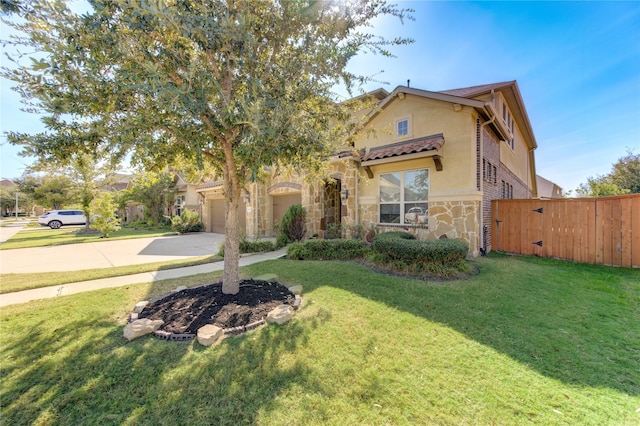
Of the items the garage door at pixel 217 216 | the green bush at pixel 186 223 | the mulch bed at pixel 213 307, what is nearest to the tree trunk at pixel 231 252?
the mulch bed at pixel 213 307

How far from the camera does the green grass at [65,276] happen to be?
5519 mm

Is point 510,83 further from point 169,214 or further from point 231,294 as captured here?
point 169,214

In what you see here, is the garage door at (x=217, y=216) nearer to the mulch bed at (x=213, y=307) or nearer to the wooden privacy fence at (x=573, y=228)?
the mulch bed at (x=213, y=307)

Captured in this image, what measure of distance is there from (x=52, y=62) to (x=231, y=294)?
3838 mm

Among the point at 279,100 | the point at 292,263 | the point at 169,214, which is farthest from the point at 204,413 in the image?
the point at 169,214

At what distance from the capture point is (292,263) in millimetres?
7418

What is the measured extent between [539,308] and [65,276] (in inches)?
408

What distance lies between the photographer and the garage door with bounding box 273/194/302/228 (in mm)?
12743

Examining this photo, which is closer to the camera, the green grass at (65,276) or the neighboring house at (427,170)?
the green grass at (65,276)

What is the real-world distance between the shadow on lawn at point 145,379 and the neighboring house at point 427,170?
14.5 feet

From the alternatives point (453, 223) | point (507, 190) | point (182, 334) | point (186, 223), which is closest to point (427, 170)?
point (453, 223)

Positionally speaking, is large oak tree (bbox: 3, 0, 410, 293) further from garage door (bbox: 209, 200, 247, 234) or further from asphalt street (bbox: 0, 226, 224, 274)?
garage door (bbox: 209, 200, 247, 234)

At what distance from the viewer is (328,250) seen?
319 inches

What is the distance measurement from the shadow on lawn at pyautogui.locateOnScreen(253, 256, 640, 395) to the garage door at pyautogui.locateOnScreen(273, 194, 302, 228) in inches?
235
